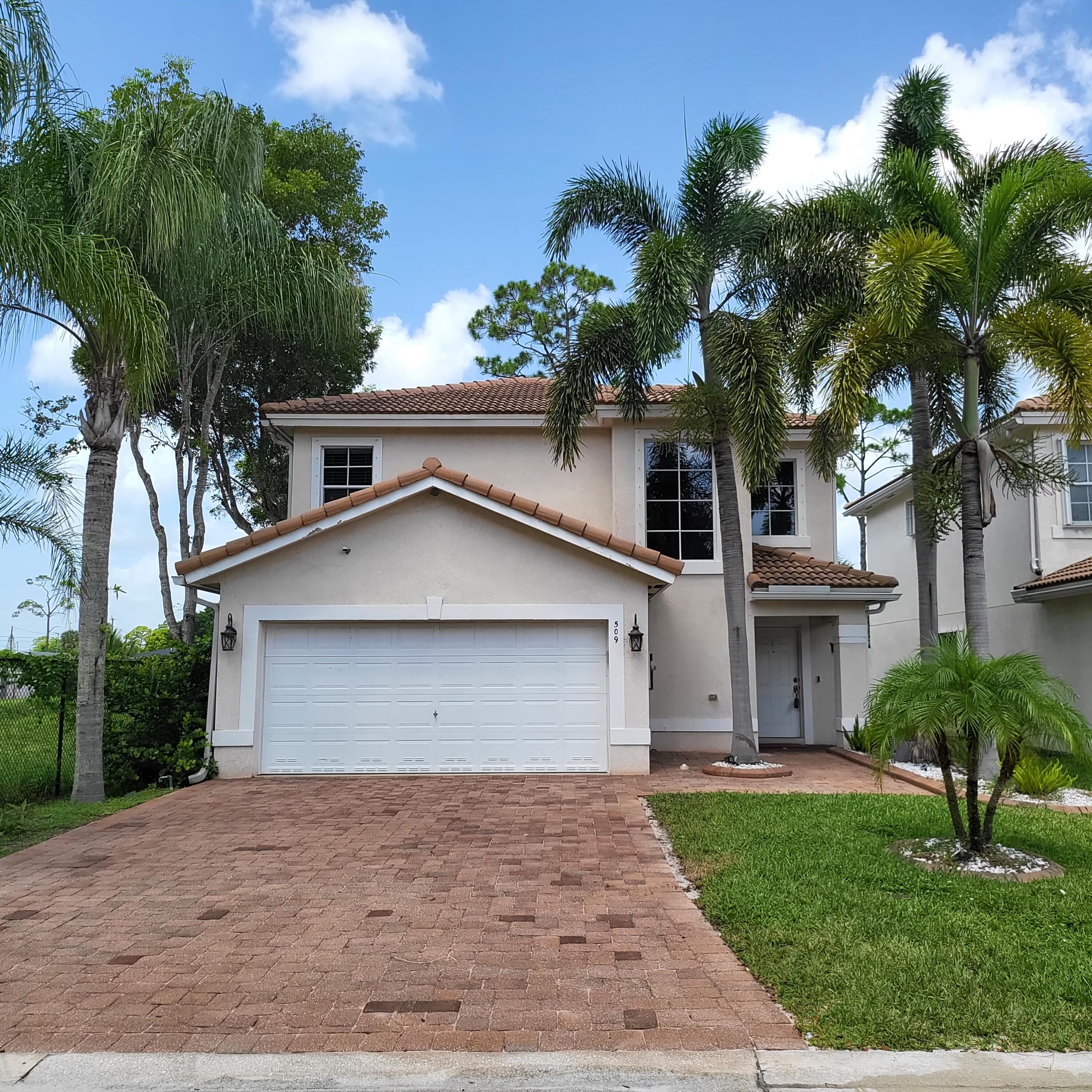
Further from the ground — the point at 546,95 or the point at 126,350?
the point at 546,95

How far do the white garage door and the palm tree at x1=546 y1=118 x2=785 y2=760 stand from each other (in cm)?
246

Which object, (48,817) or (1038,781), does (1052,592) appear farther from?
(48,817)

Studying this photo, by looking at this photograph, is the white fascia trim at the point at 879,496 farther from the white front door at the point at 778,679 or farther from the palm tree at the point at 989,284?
the palm tree at the point at 989,284

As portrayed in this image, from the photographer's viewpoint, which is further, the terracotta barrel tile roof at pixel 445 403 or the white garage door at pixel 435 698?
the terracotta barrel tile roof at pixel 445 403

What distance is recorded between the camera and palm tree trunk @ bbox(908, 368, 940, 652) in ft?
42.9

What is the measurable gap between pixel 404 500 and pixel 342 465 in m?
4.07

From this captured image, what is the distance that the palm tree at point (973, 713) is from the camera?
664 centimetres

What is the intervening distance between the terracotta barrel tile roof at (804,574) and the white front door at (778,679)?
64.5 inches

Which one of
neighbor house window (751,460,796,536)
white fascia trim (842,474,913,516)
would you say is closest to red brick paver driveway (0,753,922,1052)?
neighbor house window (751,460,796,536)

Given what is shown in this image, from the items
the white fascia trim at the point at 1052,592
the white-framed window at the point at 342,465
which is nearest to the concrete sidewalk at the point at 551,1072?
the white-framed window at the point at 342,465

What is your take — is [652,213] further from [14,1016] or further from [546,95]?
[14,1016]

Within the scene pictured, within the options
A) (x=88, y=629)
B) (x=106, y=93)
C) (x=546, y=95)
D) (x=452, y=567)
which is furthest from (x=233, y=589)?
(x=106, y=93)

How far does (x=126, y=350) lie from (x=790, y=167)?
10282mm

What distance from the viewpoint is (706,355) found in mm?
13219
